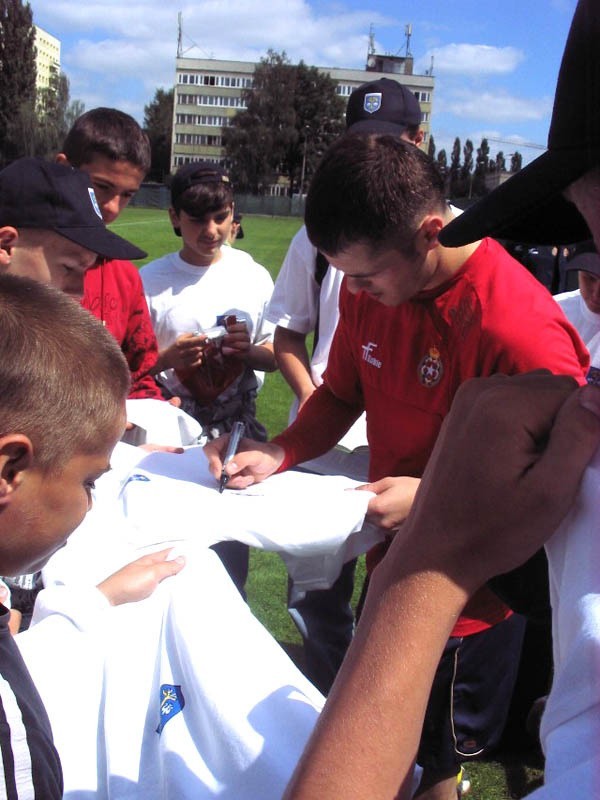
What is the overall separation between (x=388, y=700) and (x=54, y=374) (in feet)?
3.04

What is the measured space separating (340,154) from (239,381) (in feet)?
6.21

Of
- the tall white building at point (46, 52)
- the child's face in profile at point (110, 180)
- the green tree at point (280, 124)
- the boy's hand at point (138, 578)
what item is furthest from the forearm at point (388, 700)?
→ the tall white building at point (46, 52)

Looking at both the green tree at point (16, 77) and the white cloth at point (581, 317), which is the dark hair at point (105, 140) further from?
the green tree at point (16, 77)

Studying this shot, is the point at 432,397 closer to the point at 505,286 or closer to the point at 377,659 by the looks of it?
the point at 505,286

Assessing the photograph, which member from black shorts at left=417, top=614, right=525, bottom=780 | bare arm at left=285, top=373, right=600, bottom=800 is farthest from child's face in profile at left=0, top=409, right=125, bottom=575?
black shorts at left=417, top=614, right=525, bottom=780

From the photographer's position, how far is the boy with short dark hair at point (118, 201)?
3.54 metres

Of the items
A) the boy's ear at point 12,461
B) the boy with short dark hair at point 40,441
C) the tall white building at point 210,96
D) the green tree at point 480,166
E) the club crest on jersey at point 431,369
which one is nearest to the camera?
the boy with short dark hair at point 40,441

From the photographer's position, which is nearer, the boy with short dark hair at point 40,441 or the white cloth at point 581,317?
the boy with short dark hair at point 40,441

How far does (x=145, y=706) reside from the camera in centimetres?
173

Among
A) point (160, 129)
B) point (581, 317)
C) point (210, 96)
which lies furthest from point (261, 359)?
point (210, 96)

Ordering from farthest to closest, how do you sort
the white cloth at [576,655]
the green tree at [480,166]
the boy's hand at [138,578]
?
the green tree at [480,166]
the boy's hand at [138,578]
the white cloth at [576,655]

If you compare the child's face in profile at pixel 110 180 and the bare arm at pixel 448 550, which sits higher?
the child's face in profile at pixel 110 180

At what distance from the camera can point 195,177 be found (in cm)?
429

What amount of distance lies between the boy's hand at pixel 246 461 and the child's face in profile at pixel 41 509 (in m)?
0.83
